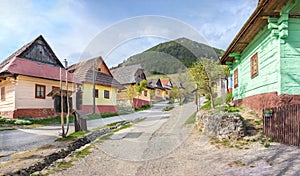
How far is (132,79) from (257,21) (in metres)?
6.12

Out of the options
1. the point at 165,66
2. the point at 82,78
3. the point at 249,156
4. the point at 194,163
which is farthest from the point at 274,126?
the point at 82,78

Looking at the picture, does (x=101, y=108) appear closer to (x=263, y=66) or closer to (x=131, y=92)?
(x=131, y=92)

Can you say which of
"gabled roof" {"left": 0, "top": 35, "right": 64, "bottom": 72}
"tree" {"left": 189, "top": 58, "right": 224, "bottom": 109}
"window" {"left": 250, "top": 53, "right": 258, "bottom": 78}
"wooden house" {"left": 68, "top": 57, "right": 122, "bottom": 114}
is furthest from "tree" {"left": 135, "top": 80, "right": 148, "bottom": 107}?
"gabled roof" {"left": 0, "top": 35, "right": 64, "bottom": 72}

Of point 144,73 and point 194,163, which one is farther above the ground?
point 144,73

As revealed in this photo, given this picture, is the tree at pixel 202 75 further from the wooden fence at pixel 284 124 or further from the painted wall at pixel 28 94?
the painted wall at pixel 28 94

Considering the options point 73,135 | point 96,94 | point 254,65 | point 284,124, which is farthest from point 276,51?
point 96,94

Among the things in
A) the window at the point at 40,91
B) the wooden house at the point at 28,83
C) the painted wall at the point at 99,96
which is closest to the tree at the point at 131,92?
the wooden house at the point at 28,83

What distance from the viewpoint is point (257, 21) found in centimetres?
796

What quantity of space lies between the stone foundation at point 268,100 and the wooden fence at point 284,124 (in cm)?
47

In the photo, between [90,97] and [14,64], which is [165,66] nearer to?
[14,64]

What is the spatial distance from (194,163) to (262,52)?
5456mm

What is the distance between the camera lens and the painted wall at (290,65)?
7.33 metres

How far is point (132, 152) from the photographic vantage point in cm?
731

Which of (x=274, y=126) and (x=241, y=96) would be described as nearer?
(x=274, y=126)
